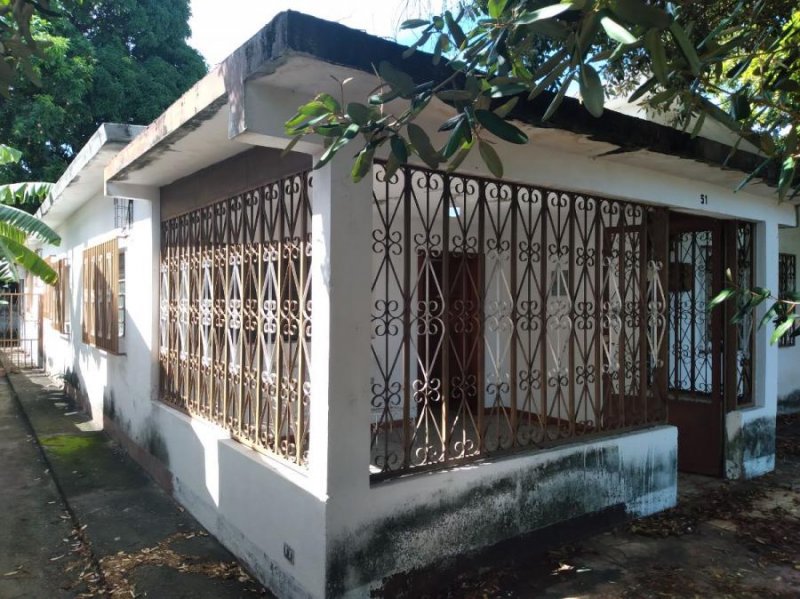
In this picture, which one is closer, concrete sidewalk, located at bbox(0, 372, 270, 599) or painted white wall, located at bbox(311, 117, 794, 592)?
painted white wall, located at bbox(311, 117, 794, 592)

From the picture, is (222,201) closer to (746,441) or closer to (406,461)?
(406,461)

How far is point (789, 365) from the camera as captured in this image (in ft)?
32.2

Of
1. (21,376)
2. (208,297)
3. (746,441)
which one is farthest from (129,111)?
(746,441)

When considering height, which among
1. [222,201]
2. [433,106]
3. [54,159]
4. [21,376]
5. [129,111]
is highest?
[129,111]

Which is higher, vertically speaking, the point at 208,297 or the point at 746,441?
the point at 208,297

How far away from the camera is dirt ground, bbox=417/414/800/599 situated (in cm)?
392

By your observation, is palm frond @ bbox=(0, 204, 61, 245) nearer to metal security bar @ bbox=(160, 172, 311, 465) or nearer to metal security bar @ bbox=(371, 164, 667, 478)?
metal security bar @ bbox=(160, 172, 311, 465)

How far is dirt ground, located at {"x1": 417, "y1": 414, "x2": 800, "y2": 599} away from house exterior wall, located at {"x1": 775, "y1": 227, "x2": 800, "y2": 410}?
457cm

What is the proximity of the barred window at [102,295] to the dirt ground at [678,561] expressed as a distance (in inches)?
208

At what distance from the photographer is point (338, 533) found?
336cm

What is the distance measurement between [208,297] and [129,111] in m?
13.8

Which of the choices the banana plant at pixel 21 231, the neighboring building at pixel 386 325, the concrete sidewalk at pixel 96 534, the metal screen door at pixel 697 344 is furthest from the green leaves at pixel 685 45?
the banana plant at pixel 21 231

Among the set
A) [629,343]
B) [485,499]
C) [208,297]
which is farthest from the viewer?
[629,343]

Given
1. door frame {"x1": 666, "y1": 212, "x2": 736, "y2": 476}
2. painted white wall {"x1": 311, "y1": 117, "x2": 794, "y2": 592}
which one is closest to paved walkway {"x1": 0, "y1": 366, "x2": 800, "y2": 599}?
door frame {"x1": 666, "y1": 212, "x2": 736, "y2": 476}
